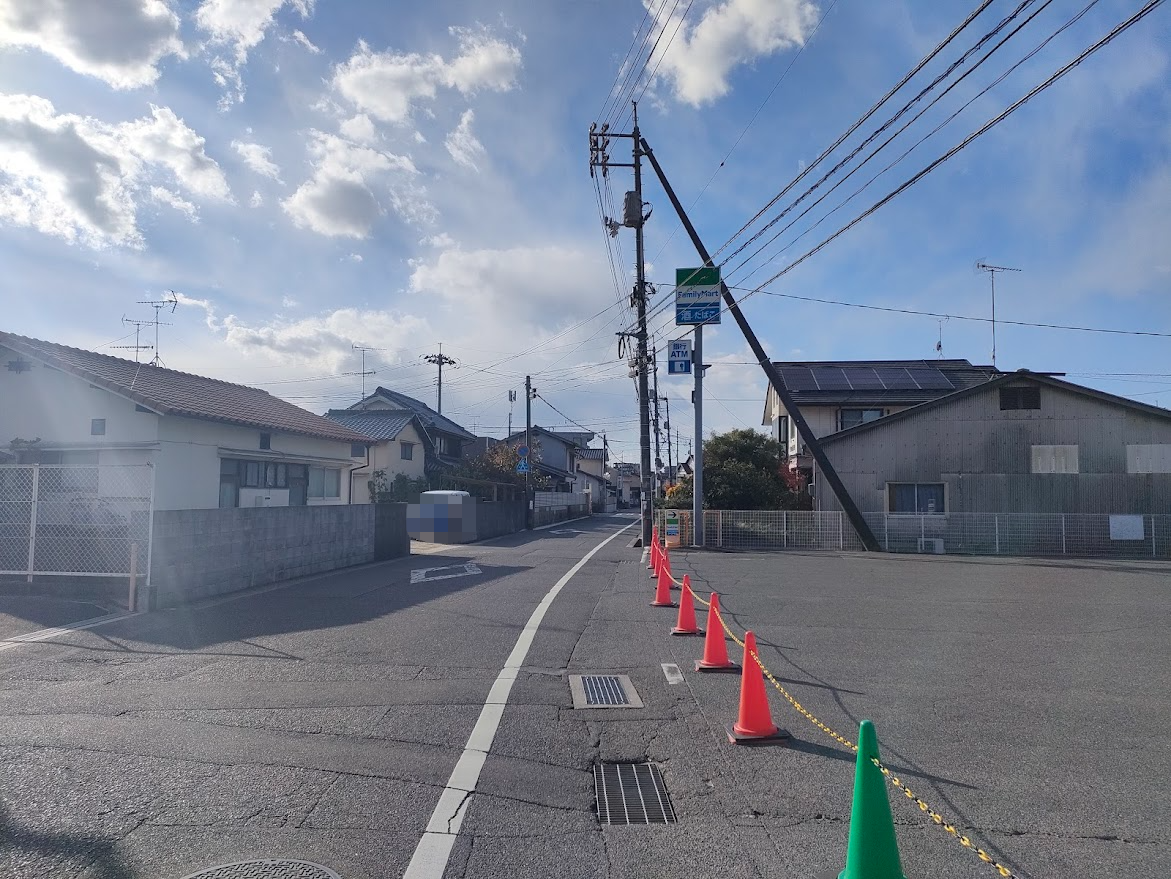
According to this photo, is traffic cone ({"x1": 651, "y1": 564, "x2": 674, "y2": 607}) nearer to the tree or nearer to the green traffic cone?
the green traffic cone

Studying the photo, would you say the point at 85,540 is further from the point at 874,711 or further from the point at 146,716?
the point at 874,711

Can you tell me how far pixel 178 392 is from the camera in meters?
20.9

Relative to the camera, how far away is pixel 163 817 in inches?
172

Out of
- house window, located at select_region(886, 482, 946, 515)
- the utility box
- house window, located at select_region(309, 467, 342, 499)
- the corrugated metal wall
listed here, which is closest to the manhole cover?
house window, located at select_region(309, 467, 342, 499)

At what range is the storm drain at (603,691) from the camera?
273 inches

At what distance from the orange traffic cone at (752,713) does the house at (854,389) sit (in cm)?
2665

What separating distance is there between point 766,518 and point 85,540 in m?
18.8

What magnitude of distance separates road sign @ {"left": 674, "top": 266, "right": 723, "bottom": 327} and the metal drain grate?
60.5 feet

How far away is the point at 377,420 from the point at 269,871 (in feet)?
115

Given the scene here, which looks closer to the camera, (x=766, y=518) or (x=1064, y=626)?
(x=1064, y=626)

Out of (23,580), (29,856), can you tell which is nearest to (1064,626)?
(29,856)

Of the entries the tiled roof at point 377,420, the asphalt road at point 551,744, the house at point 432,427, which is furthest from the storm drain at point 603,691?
the house at point 432,427

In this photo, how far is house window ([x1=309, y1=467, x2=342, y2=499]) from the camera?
25469 mm

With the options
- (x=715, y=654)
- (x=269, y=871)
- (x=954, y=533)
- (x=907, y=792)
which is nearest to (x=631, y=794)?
(x=907, y=792)
